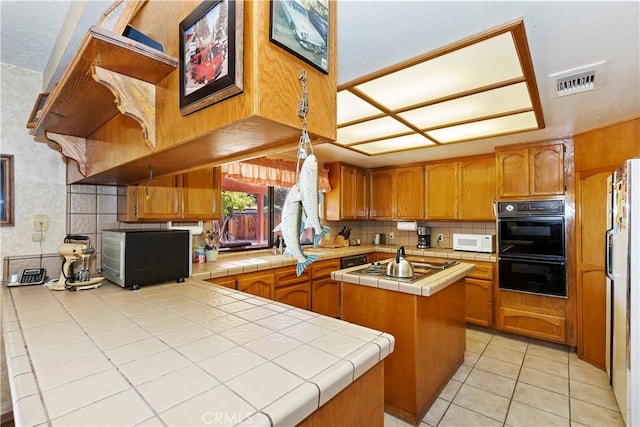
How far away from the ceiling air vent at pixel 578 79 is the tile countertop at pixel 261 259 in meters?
2.02

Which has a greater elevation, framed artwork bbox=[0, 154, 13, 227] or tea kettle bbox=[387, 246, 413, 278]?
framed artwork bbox=[0, 154, 13, 227]

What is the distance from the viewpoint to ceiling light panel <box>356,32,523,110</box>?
1462 millimetres

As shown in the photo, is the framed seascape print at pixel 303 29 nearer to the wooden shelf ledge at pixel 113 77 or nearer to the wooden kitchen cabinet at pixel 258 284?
the wooden shelf ledge at pixel 113 77

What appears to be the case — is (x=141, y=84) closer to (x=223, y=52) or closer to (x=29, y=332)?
(x=223, y=52)

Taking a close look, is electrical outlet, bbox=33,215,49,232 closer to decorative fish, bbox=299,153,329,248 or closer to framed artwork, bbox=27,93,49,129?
framed artwork, bbox=27,93,49,129

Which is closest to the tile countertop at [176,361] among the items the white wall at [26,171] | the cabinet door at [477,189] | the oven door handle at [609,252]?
the white wall at [26,171]

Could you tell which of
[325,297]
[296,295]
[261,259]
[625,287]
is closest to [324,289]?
[325,297]

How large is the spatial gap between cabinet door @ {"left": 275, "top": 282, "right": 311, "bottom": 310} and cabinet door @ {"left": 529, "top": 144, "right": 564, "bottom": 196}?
2.65 meters

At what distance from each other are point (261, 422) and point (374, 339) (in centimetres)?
54

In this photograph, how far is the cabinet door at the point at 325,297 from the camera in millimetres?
3327

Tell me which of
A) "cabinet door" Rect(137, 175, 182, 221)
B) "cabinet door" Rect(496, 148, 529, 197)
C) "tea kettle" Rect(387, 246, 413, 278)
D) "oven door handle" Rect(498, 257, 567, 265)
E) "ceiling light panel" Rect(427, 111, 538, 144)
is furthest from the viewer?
"cabinet door" Rect(496, 148, 529, 197)

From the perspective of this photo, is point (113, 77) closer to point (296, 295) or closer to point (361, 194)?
point (296, 295)

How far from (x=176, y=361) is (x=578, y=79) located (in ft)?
8.19

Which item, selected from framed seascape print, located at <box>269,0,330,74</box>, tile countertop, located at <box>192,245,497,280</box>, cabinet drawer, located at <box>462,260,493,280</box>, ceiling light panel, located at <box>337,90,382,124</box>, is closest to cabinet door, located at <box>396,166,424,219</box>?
tile countertop, located at <box>192,245,497,280</box>
